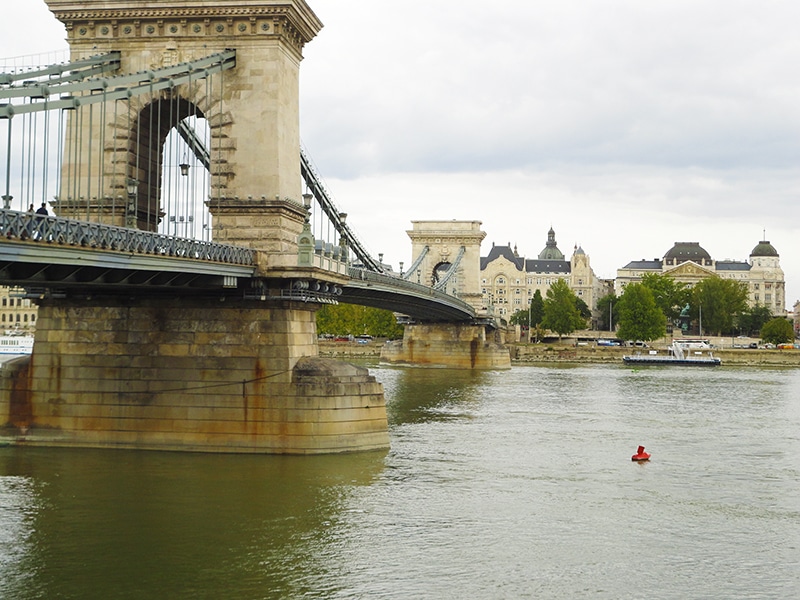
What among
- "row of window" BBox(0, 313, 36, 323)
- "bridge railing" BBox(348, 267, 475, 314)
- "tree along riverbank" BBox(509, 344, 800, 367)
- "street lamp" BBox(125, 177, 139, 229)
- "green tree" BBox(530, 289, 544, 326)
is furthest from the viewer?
"green tree" BBox(530, 289, 544, 326)

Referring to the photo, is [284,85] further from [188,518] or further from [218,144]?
[188,518]

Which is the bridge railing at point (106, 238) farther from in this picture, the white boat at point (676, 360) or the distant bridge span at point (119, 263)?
the white boat at point (676, 360)

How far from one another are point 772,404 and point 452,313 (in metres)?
35.4

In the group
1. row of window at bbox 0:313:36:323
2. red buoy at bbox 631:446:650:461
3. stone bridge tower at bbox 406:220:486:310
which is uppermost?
stone bridge tower at bbox 406:220:486:310

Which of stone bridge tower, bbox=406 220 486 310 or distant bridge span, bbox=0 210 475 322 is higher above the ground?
stone bridge tower, bbox=406 220 486 310

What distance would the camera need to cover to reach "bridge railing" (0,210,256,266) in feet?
69.9

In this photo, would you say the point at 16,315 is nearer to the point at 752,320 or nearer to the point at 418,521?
the point at 752,320

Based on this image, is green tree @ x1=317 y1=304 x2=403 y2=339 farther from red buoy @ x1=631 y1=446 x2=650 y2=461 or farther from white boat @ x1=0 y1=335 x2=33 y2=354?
red buoy @ x1=631 y1=446 x2=650 y2=461

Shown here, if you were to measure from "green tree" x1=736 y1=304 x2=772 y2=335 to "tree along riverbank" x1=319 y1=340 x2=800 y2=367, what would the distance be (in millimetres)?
42684

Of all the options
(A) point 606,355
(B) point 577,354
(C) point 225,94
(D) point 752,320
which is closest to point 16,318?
(B) point 577,354

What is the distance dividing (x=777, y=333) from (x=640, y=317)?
1837 cm

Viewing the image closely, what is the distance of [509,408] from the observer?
176 feet

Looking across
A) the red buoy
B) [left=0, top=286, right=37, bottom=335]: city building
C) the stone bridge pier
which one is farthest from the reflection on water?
[left=0, top=286, right=37, bottom=335]: city building

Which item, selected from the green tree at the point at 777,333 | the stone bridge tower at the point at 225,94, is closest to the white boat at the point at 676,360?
the green tree at the point at 777,333
